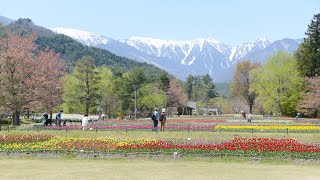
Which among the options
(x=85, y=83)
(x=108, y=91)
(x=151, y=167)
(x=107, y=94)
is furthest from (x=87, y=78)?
(x=151, y=167)

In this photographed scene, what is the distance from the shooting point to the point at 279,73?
2906 inches

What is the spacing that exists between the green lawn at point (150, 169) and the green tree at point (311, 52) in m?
45.2

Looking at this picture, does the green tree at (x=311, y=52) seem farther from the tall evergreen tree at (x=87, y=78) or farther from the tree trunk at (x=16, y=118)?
the tree trunk at (x=16, y=118)

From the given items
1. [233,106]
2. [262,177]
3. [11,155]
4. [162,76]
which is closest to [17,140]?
[11,155]

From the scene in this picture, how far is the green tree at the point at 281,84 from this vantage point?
71250 mm

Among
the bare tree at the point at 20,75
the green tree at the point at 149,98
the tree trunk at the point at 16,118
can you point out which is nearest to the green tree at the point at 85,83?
the green tree at the point at 149,98

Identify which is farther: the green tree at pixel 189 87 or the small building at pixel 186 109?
the green tree at pixel 189 87

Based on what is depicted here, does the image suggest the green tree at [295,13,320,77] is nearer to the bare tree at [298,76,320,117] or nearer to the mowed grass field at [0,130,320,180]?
the bare tree at [298,76,320,117]

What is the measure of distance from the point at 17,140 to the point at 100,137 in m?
5.59

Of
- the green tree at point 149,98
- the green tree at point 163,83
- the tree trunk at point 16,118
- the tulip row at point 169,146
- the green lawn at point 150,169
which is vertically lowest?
the green lawn at point 150,169

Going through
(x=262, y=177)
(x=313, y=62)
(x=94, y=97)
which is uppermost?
(x=313, y=62)

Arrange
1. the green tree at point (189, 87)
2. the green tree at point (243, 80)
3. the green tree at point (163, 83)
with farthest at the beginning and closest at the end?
1. the green tree at point (189, 87)
2. the green tree at point (243, 80)
3. the green tree at point (163, 83)

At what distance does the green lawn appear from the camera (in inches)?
702

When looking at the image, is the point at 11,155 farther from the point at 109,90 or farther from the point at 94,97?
the point at 109,90
